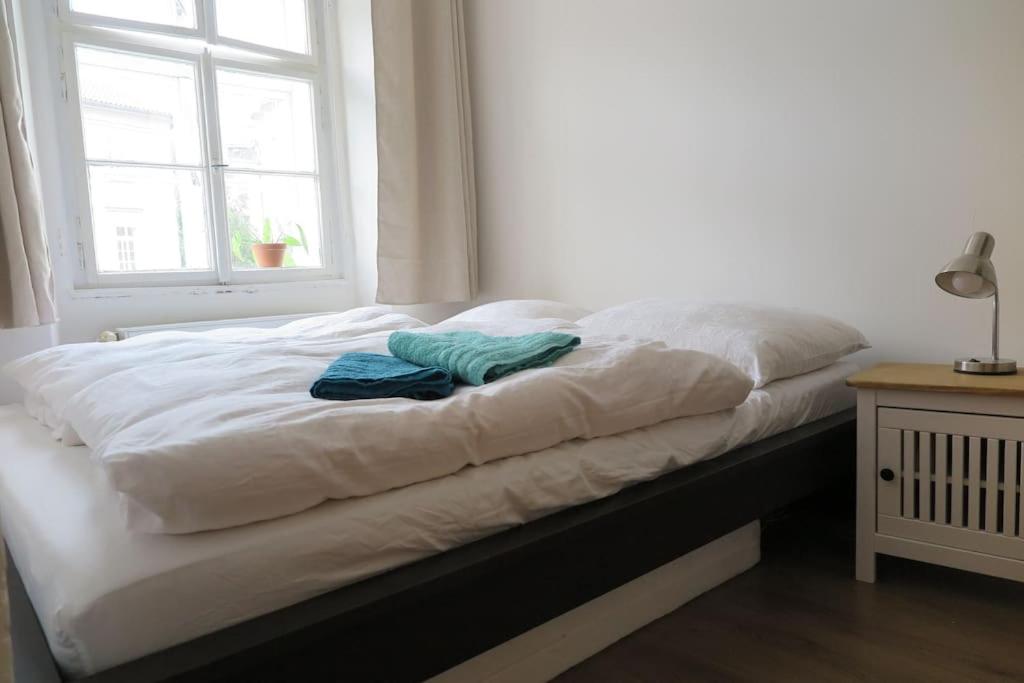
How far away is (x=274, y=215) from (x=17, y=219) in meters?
1.23

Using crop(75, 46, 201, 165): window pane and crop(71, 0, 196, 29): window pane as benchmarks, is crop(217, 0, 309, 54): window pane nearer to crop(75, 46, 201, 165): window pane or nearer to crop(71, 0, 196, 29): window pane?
crop(71, 0, 196, 29): window pane

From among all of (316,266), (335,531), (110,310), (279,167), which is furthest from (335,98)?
(335,531)

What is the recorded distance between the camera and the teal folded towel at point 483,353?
1.41 meters

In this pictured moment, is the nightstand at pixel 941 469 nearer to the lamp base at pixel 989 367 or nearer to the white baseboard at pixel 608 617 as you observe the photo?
the lamp base at pixel 989 367

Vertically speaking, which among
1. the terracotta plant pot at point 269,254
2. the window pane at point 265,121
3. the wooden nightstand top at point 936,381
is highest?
the window pane at point 265,121

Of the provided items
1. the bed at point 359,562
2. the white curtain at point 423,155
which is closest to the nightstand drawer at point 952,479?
the bed at point 359,562

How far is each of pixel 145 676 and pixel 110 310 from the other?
8.70ft

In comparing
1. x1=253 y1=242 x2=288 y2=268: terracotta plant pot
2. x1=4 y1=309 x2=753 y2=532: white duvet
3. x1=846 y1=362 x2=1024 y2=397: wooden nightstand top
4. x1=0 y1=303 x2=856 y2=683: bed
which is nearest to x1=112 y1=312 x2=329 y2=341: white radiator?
x1=253 y1=242 x2=288 y2=268: terracotta plant pot

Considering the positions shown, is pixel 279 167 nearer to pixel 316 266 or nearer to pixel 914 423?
pixel 316 266

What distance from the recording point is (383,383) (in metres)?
1.32

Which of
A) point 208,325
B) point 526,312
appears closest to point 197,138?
point 208,325

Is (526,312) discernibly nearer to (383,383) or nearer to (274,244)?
(383,383)

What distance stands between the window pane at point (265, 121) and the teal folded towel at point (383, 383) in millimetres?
2435

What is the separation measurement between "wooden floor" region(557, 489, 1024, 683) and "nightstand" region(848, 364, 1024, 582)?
0.32 ft
